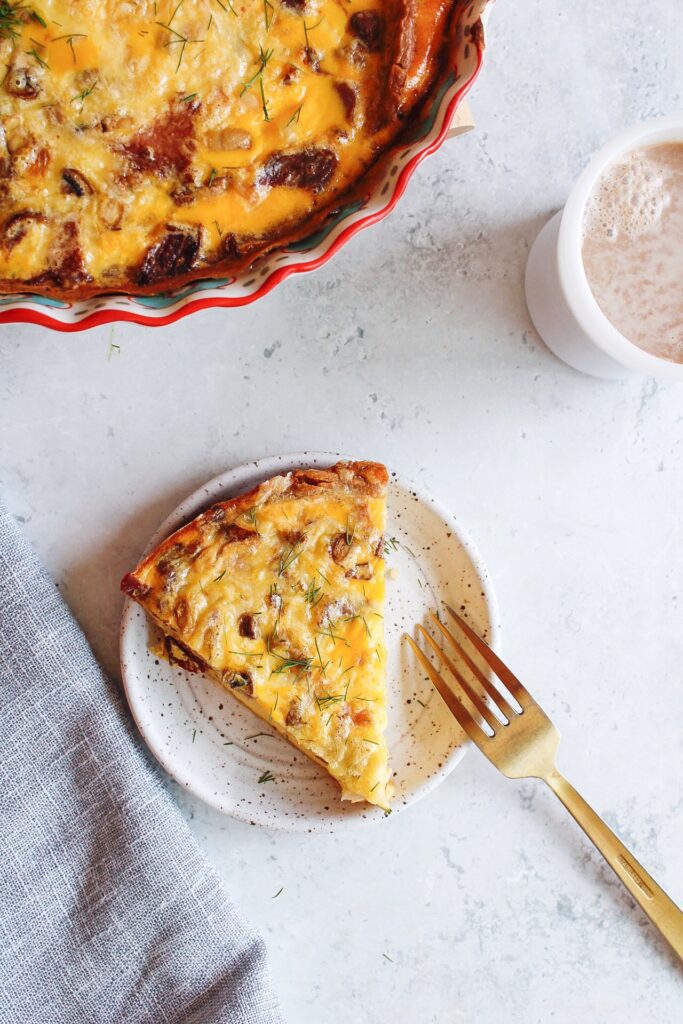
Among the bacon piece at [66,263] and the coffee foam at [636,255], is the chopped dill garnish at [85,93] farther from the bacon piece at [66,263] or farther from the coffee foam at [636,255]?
the coffee foam at [636,255]

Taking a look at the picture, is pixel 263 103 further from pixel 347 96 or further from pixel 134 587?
pixel 134 587

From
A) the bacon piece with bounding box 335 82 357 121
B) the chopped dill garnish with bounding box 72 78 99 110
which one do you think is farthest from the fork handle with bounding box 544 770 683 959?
the chopped dill garnish with bounding box 72 78 99 110

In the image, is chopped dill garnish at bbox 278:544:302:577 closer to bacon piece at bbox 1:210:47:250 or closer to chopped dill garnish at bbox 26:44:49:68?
bacon piece at bbox 1:210:47:250

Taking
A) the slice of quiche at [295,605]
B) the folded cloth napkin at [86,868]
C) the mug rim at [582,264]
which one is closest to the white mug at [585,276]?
the mug rim at [582,264]

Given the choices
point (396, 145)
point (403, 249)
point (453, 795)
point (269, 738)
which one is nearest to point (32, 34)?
point (396, 145)

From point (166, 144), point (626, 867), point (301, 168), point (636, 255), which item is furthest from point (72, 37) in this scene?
point (626, 867)
